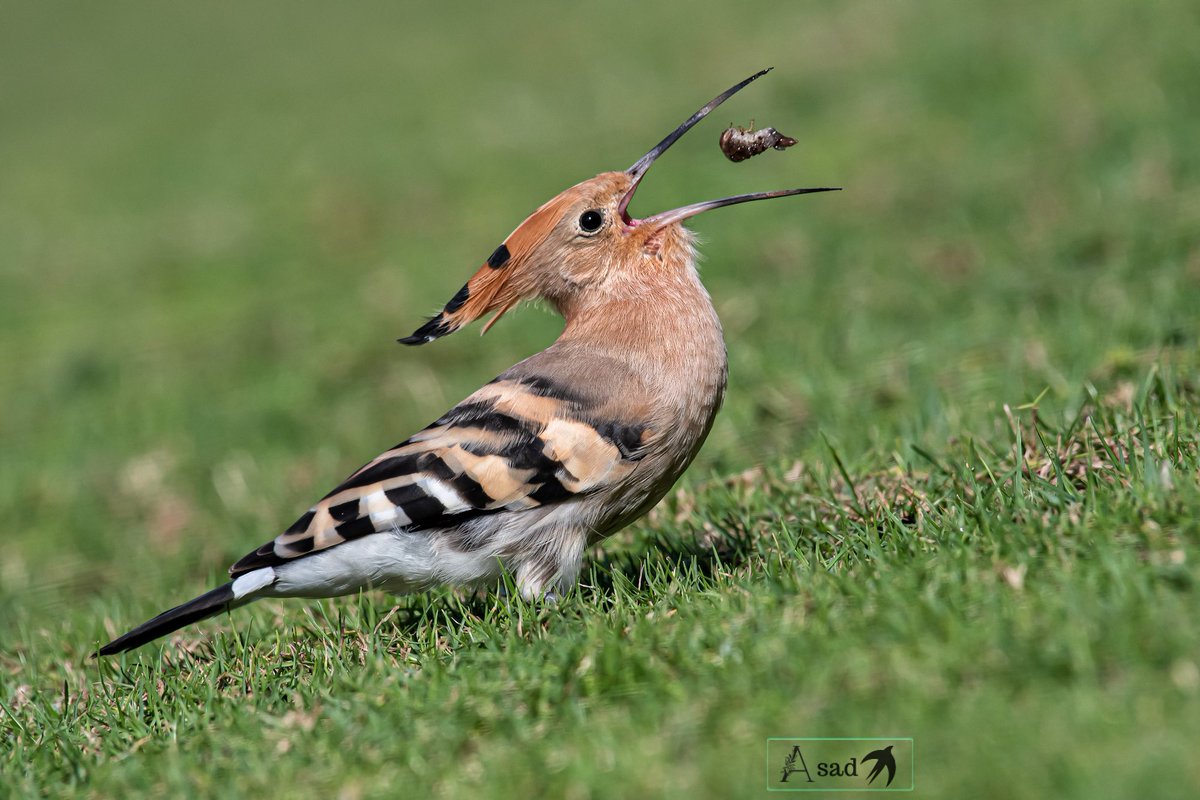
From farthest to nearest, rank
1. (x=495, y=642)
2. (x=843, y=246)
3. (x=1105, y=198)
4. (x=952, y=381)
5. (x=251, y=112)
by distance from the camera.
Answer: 1. (x=251, y=112)
2. (x=843, y=246)
3. (x=1105, y=198)
4. (x=952, y=381)
5. (x=495, y=642)

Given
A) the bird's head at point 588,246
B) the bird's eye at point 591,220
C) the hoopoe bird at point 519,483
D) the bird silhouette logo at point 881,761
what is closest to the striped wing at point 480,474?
the hoopoe bird at point 519,483

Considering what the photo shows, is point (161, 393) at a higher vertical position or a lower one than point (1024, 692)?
higher

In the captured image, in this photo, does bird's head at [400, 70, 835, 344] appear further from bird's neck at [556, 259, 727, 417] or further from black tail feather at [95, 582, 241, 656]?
black tail feather at [95, 582, 241, 656]

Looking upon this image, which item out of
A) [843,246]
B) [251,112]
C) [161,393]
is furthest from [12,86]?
[843,246]

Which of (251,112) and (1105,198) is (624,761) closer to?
(1105,198)

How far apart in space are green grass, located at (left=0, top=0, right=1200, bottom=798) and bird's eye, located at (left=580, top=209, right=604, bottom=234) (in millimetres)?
962

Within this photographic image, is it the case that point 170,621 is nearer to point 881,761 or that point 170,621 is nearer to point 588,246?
point 588,246

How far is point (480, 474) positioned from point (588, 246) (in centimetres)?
88

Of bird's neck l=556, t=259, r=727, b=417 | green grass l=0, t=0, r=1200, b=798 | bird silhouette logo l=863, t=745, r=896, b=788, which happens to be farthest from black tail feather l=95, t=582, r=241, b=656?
bird silhouette logo l=863, t=745, r=896, b=788

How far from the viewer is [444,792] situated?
2502 mm

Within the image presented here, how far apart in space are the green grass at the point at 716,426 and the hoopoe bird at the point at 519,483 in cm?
17

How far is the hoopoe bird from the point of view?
11.2 ft

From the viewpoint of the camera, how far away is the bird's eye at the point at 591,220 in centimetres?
394

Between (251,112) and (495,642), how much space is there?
13591 mm
